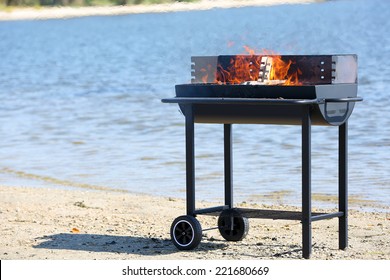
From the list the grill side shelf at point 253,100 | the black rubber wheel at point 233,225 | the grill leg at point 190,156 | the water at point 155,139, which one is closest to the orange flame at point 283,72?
the water at point 155,139

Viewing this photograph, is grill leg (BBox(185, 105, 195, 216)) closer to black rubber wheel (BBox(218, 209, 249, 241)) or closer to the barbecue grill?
the barbecue grill

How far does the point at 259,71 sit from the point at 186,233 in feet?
3.60

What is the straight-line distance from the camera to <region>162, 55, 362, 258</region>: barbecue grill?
6.66 metres

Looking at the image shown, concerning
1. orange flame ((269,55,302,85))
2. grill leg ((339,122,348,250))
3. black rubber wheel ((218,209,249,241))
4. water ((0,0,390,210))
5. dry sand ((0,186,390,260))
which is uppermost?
orange flame ((269,55,302,85))

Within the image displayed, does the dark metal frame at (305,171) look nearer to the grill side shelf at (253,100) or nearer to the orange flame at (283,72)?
the grill side shelf at (253,100)

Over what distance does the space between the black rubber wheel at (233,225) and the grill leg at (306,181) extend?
2.39ft

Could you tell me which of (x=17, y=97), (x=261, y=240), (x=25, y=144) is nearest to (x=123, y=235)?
(x=261, y=240)

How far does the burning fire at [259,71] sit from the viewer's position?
23.0 ft

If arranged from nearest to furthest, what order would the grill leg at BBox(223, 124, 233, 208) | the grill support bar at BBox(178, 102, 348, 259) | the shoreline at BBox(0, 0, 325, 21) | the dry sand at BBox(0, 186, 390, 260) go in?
1. the grill support bar at BBox(178, 102, 348, 259)
2. the dry sand at BBox(0, 186, 390, 260)
3. the grill leg at BBox(223, 124, 233, 208)
4. the shoreline at BBox(0, 0, 325, 21)

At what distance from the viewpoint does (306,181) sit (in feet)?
21.9

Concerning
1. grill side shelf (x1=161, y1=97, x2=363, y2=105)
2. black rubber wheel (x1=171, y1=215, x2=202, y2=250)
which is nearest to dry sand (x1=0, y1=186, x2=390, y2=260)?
black rubber wheel (x1=171, y1=215, x2=202, y2=250)

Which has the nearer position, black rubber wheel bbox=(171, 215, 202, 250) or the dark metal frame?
the dark metal frame

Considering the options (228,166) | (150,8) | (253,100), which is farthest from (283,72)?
(150,8)
